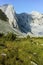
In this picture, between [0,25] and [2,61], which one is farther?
[0,25]

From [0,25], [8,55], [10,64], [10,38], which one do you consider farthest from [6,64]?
[0,25]

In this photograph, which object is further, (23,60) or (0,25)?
(0,25)

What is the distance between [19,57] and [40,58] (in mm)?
5612

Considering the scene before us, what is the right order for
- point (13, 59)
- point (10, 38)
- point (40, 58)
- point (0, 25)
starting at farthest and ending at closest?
point (0, 25), point (10, 38), point (40, 58), point (13, 59)

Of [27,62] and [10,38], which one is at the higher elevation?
[27,62]

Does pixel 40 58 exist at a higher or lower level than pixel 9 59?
lower

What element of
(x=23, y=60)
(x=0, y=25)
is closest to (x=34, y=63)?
(x=23, y=60)

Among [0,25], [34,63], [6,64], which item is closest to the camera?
[6,64]

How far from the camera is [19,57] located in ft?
115

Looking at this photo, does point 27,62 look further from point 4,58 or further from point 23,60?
point 4,58

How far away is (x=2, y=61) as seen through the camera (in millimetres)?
29562

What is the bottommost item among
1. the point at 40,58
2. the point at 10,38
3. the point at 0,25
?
the point at 0,25

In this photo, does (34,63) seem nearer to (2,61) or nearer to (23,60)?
(23,60)

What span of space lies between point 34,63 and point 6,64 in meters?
5.85
